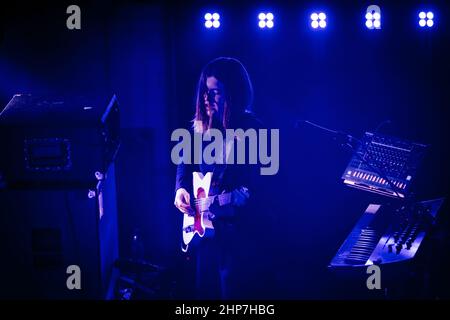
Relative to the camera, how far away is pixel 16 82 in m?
3.77

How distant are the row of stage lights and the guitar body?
3.73 ft

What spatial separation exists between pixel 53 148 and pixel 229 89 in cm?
131

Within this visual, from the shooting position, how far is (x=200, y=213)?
361 centimetres

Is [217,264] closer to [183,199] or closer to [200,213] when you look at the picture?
[200,213]

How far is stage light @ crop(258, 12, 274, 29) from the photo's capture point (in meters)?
3.64

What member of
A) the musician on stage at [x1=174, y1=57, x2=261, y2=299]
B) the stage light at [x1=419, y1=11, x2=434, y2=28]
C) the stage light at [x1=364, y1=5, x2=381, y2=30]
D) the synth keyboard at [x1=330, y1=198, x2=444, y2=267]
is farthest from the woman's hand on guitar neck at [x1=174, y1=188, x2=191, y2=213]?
the stage light at [x1=419, y1=11, x2=434, y2=28]

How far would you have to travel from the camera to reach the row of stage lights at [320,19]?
3.62 m

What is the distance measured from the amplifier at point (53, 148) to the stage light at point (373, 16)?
2016 mm

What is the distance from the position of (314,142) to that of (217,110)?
0.78 metres

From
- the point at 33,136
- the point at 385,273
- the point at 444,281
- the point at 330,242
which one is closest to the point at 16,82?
the point at 33,136

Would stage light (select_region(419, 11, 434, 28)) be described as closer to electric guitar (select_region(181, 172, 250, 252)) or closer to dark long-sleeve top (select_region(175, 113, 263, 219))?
dark long-sleeve top (select_region(175, 113, 263, 219))

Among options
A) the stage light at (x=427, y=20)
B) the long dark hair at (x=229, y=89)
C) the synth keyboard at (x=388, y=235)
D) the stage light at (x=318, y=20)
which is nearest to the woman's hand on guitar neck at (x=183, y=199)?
the long dark hair at (x=229, y=89)

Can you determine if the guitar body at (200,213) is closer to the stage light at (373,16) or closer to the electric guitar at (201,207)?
the electric guitar at (201,207)

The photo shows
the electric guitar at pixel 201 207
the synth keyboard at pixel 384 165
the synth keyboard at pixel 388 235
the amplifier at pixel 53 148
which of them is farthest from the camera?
the electric guitar at pixel 201 207
